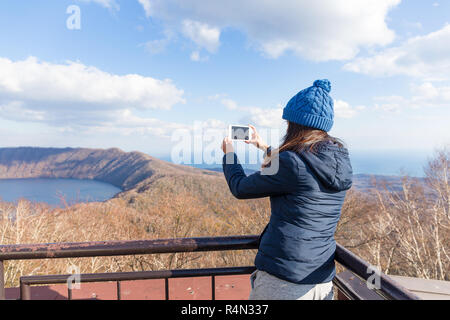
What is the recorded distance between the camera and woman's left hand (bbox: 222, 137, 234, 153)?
5.37 feet

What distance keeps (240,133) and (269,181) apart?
517 mm

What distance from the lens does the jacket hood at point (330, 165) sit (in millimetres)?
1240

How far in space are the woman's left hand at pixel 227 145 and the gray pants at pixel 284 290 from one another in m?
0.67

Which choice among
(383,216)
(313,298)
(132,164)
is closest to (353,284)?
(313,298)

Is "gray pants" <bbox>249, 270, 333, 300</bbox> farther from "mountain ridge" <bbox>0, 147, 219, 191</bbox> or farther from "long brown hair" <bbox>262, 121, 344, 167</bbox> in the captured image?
"mountain ridge" <bbox>0, 147, 219, 191</bbox>

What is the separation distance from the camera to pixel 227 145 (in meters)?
1.65

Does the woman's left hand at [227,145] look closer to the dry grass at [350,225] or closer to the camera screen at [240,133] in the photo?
the camera screen at [240,133]

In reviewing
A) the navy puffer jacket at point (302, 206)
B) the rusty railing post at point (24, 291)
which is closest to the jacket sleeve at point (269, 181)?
the navy puffer jacket at point (302, 206)

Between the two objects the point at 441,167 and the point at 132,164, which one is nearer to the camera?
the point at 441,167

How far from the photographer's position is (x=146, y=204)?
2389 centimetres
